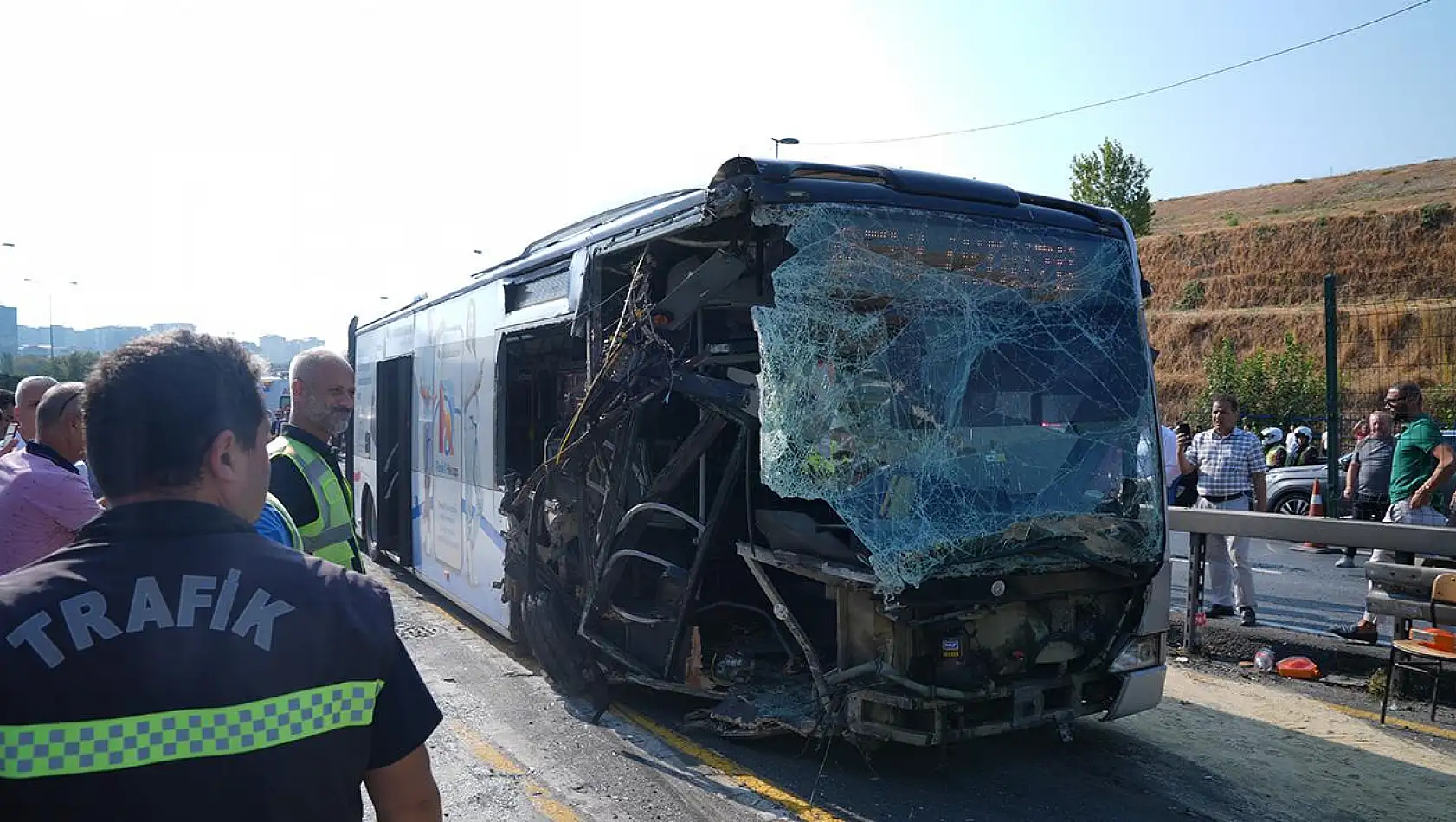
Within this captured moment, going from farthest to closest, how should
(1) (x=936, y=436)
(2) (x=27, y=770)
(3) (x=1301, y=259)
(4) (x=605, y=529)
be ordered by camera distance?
(3) (x=1301, y=259) < (4) (x=605, y=529) < (1) (x=936, y=436) < (2) (x=27, y=770)

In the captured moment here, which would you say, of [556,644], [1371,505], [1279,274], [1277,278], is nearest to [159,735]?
[556,644]

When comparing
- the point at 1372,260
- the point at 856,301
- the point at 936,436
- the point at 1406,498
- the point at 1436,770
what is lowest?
the point at 1436,770

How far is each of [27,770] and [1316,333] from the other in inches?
1668

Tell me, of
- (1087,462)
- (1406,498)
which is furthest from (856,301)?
(1406,498)

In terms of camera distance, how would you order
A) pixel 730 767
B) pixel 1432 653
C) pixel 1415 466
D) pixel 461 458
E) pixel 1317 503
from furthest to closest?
pixel 1317 503, pixel 461 458, pixel 1415 466, pixel 1432 653, pixel 730 767

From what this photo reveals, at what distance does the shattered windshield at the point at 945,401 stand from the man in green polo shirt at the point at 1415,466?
4.10 m

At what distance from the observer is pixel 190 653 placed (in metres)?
1.54

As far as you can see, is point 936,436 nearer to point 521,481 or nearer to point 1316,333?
point 521,481

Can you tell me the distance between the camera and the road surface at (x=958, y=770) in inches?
188

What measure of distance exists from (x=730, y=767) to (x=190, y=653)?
412 centimetres

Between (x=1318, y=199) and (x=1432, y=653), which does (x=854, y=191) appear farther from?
(x=1318, y=199)

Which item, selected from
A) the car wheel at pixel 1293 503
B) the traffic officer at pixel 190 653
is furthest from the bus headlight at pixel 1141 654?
the car wheel at pixel 1293 503

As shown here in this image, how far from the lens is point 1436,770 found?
209 inches

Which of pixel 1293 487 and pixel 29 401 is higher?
pixel 29 401
